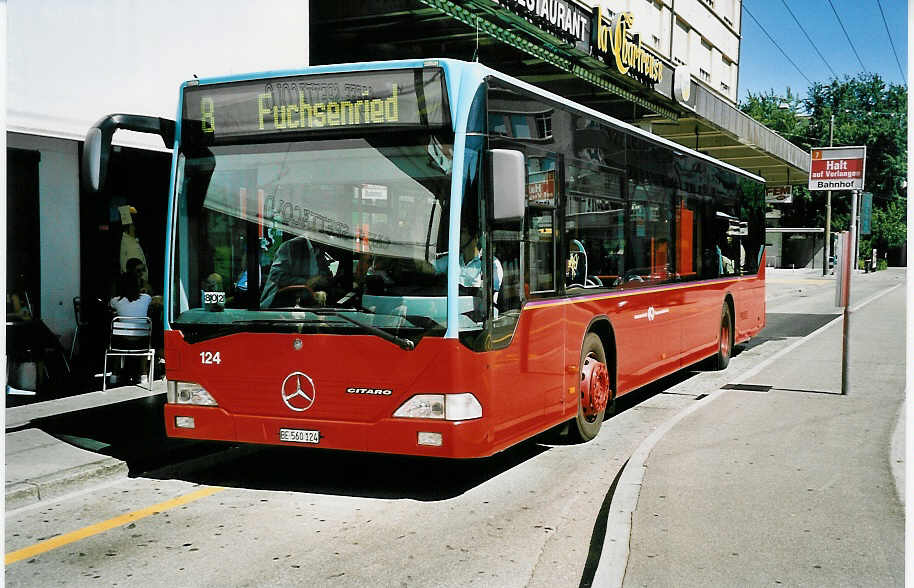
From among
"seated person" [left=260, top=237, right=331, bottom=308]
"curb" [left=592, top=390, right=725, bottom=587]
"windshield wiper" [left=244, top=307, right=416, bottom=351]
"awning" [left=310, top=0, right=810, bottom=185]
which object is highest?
"awning" [left=310, top=0, right=810, bottom=185]

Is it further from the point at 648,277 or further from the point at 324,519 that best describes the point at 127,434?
the point at 648,277

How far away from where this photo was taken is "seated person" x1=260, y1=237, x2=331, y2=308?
6598 mm

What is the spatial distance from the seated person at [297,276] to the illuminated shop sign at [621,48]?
10386 mm

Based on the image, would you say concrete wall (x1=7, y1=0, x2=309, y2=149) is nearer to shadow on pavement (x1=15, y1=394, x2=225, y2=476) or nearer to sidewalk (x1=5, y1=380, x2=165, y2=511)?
shadow on pavement (x1=15, y1=394, x2=225, y2=476)

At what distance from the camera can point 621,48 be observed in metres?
16.6

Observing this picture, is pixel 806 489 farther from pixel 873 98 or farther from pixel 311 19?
pixel 873 98

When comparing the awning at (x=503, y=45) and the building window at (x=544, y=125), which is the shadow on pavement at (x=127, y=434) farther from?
the awning at (x=503, y=45)

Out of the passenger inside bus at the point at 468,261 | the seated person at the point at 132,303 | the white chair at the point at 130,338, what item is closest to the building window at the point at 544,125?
the passenger inside bus at the point at 468,261

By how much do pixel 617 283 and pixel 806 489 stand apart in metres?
3.27

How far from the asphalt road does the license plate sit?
0.44 m

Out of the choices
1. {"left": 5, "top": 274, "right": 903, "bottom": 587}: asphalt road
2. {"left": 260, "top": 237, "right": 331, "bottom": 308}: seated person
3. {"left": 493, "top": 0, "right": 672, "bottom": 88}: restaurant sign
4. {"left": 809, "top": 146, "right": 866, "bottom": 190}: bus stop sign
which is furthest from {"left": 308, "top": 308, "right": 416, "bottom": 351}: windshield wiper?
{"left": 809, "top": 146, "right": 866, "bottom": 190}: bus stop sign

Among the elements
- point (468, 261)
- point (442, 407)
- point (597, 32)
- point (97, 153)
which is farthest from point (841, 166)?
point (97, 153)

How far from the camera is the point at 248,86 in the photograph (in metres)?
6.87

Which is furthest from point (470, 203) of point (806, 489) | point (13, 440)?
point (13, 440)
